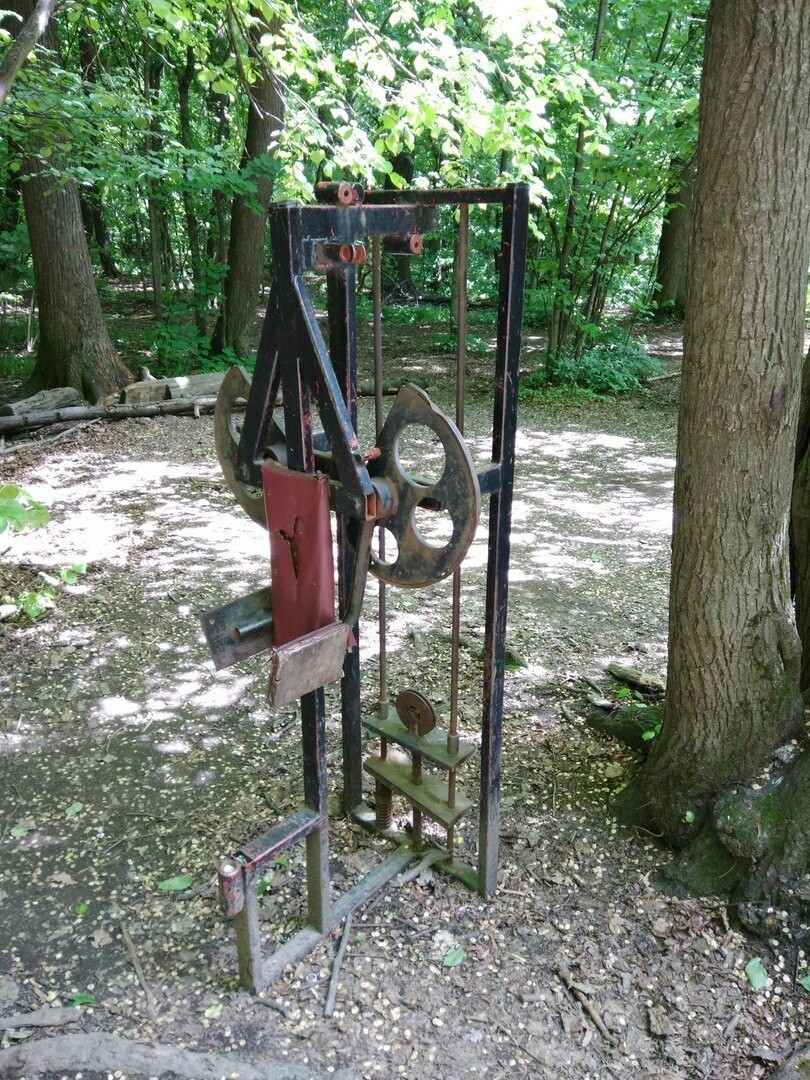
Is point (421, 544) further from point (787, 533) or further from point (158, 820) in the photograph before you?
point (158, 820)

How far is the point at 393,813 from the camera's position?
3064 mm

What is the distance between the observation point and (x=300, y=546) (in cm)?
206

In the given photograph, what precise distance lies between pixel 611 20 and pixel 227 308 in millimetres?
6256

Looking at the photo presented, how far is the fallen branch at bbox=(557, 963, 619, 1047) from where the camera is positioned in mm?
2217

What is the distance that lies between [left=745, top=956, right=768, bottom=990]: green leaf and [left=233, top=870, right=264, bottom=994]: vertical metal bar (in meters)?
1.43

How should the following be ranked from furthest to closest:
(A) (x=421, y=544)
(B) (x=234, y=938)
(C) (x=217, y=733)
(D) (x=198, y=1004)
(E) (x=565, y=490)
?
(E) (x=565, y=490) < (C) (x=217, y=733) < (B) (x=234, y=938) < (D) (x=198, y=1004) < (A) (x=421, y=544)

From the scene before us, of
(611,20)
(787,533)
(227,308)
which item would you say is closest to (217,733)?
(787,533)

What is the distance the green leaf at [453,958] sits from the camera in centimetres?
243

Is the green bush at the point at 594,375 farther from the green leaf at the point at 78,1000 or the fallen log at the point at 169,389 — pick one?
the green leaf at the point at 78,1000

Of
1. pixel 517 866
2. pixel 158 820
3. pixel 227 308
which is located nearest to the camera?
pixel 517 866

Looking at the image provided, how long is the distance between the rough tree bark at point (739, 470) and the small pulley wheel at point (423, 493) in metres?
0.98

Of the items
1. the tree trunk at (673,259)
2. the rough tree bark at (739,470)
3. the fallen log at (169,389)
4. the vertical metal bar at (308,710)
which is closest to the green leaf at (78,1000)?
the vertical metal bar at (308,710)

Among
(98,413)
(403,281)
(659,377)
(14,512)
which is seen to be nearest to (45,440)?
(98,413)

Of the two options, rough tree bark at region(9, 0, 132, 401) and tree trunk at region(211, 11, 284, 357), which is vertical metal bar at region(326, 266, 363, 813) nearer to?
rough tree bark at region(9, 0, 132, 401)
